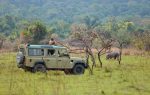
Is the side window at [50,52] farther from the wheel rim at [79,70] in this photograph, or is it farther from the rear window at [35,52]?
the wheel rim at [79,70]

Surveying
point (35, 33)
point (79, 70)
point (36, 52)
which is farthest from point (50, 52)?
point (35, 33)

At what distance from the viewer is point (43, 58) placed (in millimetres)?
23656

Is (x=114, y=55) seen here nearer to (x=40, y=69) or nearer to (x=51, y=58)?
(x=51, y=58)

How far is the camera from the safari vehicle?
920 inches

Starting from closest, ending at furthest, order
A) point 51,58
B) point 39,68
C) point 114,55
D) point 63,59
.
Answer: point 39,68 < point 51,58 < point 63,59 < point 114,55

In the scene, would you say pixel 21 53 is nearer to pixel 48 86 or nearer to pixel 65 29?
pixel 48 86

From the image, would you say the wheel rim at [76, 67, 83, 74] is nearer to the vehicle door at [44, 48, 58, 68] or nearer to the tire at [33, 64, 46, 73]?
the vehicle door at [44, 48, 58, 68]

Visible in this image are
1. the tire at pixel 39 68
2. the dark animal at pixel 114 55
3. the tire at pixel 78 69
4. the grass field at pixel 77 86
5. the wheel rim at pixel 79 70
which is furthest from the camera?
the dark animal at pixel 114 55

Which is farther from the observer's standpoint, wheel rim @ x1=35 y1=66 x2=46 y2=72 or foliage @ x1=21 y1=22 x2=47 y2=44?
foliage @ x1=21 y1=22 x2=47 y2=44

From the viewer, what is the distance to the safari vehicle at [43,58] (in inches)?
920

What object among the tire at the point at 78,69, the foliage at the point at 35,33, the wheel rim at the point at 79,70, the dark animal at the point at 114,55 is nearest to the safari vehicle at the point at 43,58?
the tire at the point at 78,69

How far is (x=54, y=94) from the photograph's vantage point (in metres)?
14.5

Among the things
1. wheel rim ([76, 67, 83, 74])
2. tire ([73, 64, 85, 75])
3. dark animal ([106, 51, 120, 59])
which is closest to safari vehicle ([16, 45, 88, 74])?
tire ([73, 64, 85, 75])

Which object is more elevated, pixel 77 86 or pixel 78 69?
pixel 78 69
